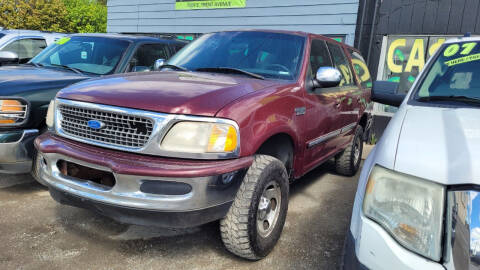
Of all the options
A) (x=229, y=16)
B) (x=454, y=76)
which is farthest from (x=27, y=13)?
(x=454, y=76)

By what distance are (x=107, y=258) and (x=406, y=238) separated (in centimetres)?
205

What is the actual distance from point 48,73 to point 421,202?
3949 mm

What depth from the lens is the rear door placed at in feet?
10.5

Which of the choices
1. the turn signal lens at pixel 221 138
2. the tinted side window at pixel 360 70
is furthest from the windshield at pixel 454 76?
the tinted side window at pixel 360 70

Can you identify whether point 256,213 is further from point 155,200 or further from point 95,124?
point 95,124

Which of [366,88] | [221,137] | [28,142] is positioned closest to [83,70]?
[28,142]

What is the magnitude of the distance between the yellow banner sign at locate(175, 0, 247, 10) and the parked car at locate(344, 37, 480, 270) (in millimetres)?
7898

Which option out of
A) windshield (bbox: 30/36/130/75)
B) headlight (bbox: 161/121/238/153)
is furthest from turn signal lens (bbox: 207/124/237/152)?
windshield (bbox: 30/36/130/75)

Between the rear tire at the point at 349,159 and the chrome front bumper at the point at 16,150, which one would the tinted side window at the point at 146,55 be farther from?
the rear tire at the point at 349,159

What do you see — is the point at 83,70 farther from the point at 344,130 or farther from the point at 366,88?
the point at 366,88

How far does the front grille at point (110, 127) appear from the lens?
2.18 m

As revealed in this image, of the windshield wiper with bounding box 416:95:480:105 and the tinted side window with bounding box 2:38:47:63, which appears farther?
the tinted side window with bounding box 2:38:47:63

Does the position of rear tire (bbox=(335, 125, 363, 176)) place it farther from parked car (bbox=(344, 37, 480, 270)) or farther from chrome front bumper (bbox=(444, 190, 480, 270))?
chrome front bumper (bbox=(444, 190, 480, 270))

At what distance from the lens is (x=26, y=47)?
6289 mm
